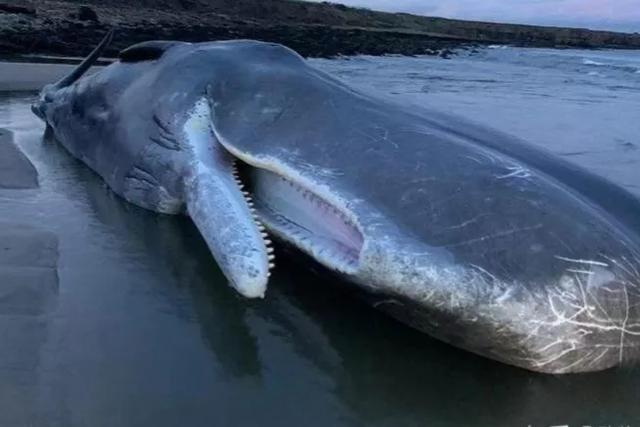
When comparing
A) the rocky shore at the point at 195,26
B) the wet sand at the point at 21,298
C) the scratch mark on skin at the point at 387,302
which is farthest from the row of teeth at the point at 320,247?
the rocky shore at the point at 195,26

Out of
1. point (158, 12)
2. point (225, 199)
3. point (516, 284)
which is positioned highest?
point (516, 284)

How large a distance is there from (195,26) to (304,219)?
3678 centimetres

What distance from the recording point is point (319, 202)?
4438 mm

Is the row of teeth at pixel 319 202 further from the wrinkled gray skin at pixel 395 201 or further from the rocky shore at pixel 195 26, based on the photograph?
the rocky shore at pixel 195 26

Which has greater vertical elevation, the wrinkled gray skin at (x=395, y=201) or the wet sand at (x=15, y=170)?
the wrinkled gray skin at (x=395, y=201)

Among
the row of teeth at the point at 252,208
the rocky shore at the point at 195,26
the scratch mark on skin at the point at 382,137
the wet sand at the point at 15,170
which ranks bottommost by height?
the rocky shore at the point at 195,26

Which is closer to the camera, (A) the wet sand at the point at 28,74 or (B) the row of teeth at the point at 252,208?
(B) the row of teeth at the point at 252,208

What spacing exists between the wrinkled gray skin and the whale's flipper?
11 millimetres

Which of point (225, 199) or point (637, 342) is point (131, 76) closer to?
point (225, 199)

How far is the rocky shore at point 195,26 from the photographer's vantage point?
23109mm

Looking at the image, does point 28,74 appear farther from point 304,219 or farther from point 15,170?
point 304,219

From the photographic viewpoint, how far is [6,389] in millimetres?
3145

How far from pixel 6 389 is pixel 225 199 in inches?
71.5

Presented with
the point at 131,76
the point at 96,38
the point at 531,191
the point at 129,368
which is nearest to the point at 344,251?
the point at 531,191
